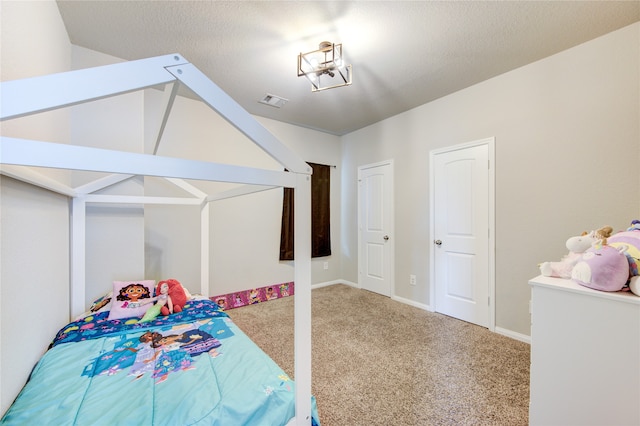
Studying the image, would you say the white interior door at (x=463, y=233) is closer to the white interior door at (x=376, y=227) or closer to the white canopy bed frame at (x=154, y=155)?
the white interior door at (x=376, y=227)

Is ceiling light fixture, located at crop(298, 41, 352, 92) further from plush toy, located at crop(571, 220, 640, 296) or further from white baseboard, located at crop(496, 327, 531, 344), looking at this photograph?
white baseboard, located at crop(496, 327, 531, 344)

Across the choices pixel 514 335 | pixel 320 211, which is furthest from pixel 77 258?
pixel 514 335

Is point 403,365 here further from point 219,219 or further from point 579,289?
point 219,219

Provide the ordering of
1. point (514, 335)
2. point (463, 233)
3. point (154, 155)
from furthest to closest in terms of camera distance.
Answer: point (463, 233)
point (514, 335)
point (154, 155)

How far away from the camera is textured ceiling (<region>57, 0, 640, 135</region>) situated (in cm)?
171

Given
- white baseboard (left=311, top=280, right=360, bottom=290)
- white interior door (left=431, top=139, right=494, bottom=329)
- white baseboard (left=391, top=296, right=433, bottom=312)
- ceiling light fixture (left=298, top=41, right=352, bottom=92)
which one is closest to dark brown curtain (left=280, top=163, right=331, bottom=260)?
white baseboard (left=311, top=280, right=360, bottom=290)

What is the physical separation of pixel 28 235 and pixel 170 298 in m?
0.92

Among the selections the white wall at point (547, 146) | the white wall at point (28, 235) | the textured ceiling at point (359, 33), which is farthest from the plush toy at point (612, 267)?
the white wall at point (28, 235)

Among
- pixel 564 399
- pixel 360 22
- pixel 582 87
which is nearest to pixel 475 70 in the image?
pixel 582 87

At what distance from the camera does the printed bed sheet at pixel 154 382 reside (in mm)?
921

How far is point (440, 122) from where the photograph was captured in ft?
9.78

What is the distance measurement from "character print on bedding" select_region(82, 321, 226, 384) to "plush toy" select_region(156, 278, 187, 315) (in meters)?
0.29

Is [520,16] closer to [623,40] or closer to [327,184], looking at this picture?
[623,40]

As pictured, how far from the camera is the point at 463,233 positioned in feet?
9.12
